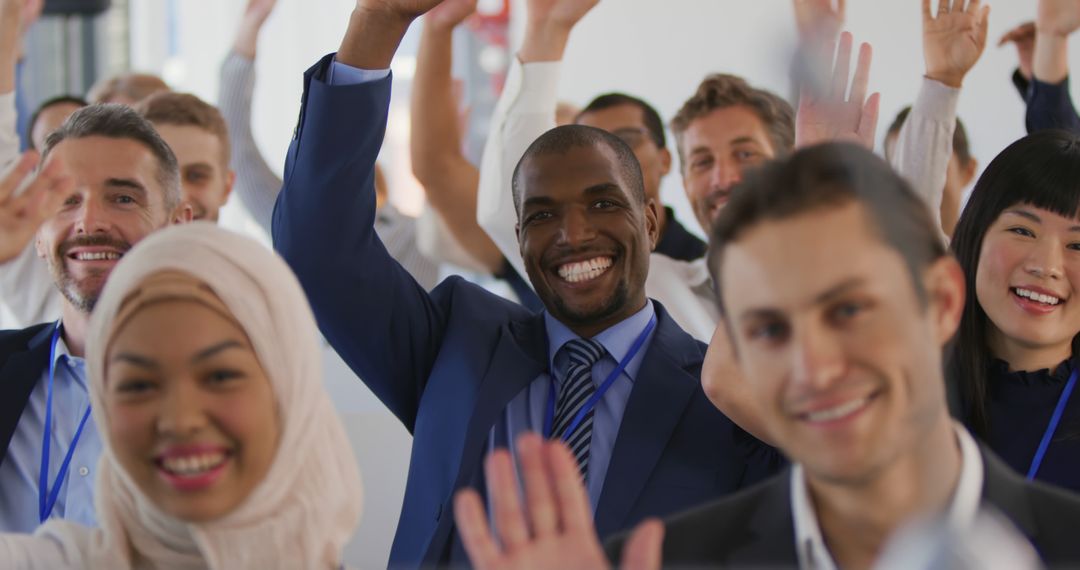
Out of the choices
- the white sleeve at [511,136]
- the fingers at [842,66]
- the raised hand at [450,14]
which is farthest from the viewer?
the raised hand at [450,14]

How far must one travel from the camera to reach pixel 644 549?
145 cm

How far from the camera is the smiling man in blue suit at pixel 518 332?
95.9 inches

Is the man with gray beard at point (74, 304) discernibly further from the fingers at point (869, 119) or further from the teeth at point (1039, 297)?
the teeth at point (1039, 297)

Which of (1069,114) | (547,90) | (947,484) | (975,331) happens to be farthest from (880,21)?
(947,484)

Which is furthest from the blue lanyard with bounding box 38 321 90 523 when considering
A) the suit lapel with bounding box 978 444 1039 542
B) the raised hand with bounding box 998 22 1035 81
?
the raised hand with bounding box 998 22 1035 81

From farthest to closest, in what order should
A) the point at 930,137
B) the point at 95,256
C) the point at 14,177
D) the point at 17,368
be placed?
the point at 930,137
the point at 95,256
the point at 17,368
the point at 14,177

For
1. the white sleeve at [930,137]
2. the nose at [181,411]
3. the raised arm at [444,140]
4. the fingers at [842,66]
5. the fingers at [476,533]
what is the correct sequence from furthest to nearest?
1. the raised arm at [444,140]
2. the white sleeve at [930,137]
3. the fingers at [842,66]
4. the nose at [181,411]
5. the fingers at [476,533]

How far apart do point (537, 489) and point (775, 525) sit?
30cm

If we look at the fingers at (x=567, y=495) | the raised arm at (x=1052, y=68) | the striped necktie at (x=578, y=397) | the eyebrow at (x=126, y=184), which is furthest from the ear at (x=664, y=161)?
the fingers at (x=567, y=495)

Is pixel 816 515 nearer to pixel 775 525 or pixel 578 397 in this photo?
pixel 775 525

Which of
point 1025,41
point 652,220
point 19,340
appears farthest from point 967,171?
point 19,340

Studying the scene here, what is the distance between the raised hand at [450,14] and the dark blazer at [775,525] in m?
2.12

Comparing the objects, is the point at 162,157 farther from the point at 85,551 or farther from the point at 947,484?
the point at 947,484

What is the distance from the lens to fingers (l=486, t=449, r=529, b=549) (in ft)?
4.75
